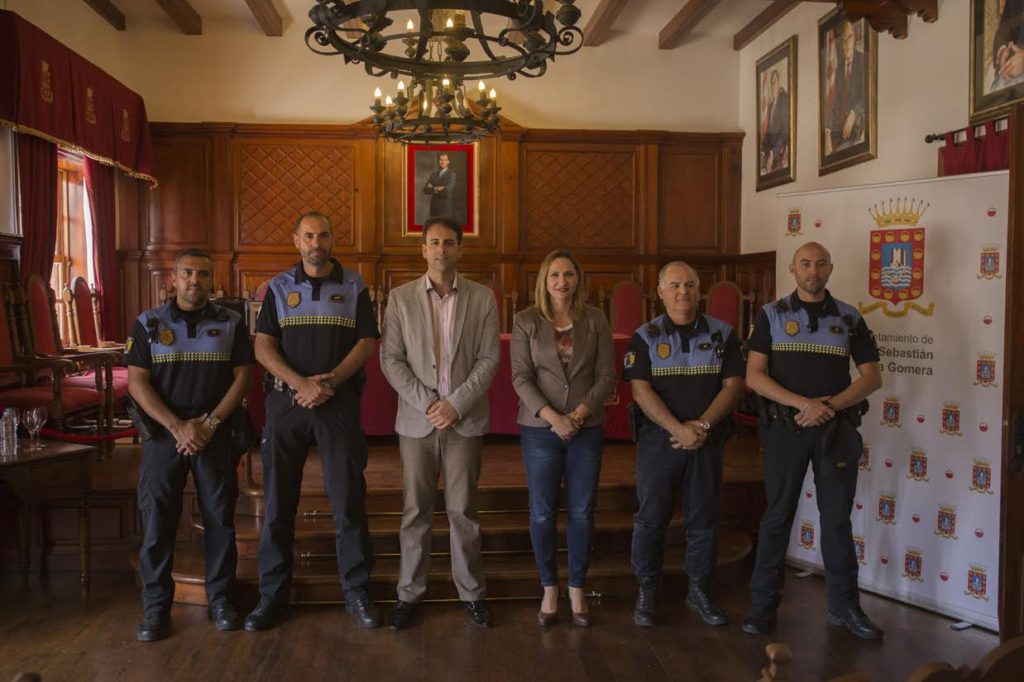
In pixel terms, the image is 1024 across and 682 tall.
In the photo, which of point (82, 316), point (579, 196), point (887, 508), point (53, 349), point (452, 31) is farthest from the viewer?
point (579, 196)

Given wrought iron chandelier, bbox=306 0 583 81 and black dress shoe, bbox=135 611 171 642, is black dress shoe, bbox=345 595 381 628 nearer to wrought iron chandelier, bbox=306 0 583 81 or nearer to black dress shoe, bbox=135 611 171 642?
black dress shoe, bbox=135 611 171 642

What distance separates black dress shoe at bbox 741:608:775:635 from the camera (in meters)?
3.73

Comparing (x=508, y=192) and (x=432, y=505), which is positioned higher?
(x=508, y=192)

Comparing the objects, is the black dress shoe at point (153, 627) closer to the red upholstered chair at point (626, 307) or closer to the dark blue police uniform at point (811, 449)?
the dark blue police uniform at point (811, 449)

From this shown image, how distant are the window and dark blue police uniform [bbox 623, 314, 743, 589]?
226 inches

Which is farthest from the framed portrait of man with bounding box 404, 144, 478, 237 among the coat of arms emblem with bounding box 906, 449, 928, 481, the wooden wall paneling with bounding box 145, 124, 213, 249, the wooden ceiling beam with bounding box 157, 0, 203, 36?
the coat of arms emblem with bounding box 906, 449, 928, 481

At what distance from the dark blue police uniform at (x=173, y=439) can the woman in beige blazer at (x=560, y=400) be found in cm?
132

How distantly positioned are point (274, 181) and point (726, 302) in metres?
4.84

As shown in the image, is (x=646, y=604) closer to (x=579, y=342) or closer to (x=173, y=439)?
(x=579, y=342)

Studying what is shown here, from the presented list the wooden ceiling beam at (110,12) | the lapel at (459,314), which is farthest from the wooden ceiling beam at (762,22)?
the wooden ceiling beam at (110,12)

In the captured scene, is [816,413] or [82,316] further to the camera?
[82,316]

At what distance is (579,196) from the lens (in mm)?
9141

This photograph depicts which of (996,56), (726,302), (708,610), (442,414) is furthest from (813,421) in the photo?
(726,302)

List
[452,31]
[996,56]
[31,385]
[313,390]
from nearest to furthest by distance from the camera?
[452,31]
[313,390]
[996,56]
[31,385]
